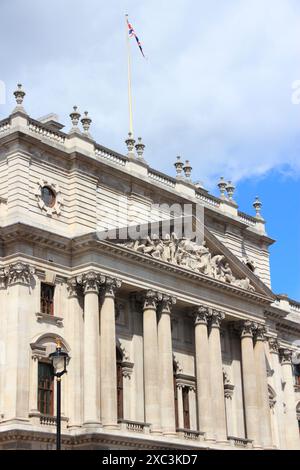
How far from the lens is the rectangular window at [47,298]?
4709 cm

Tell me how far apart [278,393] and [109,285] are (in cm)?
1826

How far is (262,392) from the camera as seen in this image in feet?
184

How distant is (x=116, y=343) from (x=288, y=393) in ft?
59.3

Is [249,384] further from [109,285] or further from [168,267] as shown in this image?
[109,285]

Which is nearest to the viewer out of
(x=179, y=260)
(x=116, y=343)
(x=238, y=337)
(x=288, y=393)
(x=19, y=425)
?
(x=19, y=425)

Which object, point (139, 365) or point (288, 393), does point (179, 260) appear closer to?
point (139, 365)

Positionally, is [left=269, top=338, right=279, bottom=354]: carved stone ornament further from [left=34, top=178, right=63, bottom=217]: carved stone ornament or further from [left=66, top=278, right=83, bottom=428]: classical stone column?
[left=34, top=178, right=63, bottom=217]: carved stone ornament

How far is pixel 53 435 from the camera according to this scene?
4384 cm

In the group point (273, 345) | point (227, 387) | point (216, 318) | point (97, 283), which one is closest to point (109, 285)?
point (97, 283)

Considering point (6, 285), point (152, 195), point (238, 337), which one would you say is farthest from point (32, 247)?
point (238, 337)

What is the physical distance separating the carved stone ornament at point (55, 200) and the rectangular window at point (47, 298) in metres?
3.78

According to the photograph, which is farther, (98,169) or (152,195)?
(152,195)

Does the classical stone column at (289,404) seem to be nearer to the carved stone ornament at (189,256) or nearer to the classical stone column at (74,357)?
the carved stone ornament at (189,256)

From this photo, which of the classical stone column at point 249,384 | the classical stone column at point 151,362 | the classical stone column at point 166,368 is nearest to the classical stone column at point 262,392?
the classical stone column at point 249,384
